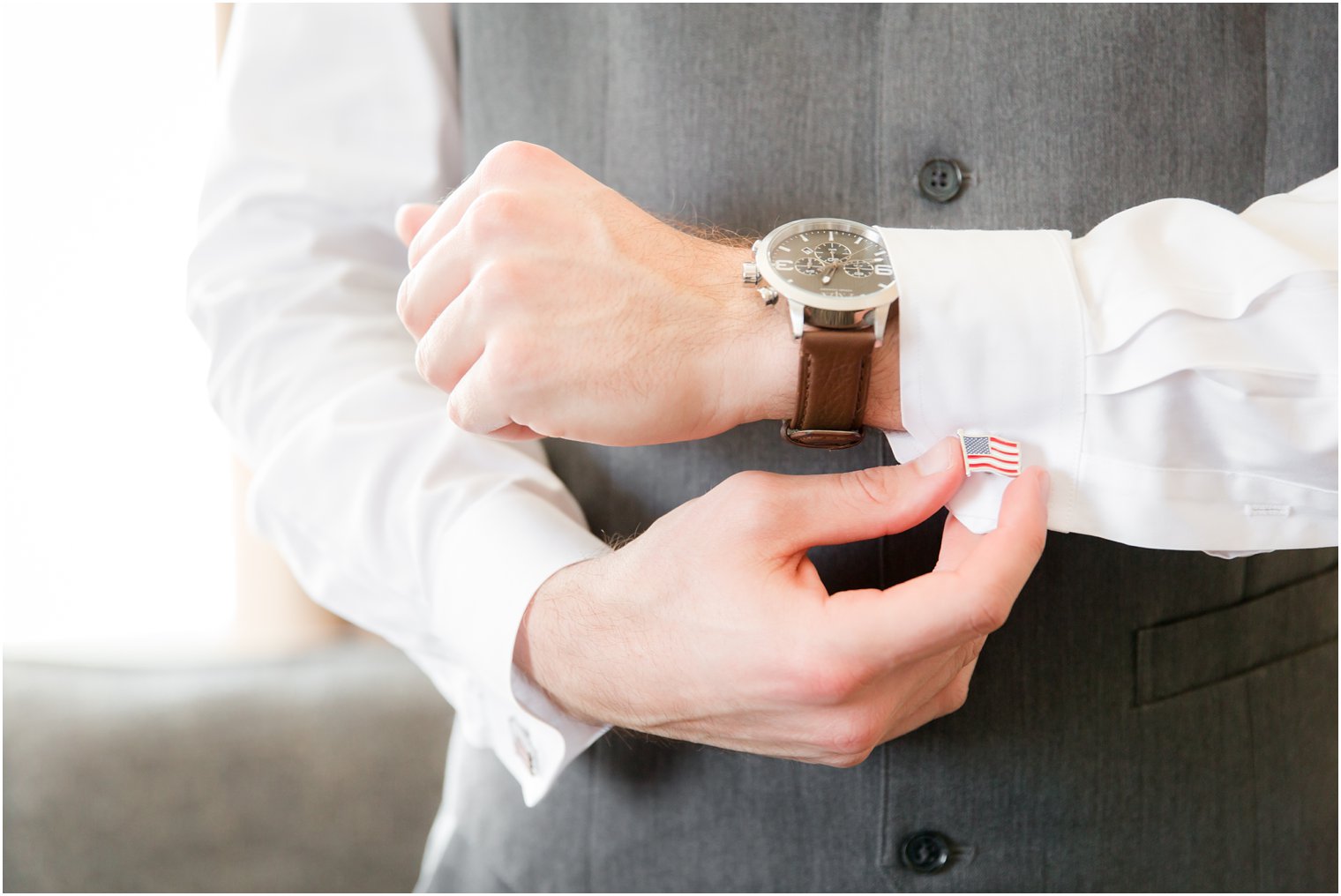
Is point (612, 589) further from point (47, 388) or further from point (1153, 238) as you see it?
point (47, 388)

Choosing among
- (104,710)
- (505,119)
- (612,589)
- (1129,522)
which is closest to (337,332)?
(505,119)

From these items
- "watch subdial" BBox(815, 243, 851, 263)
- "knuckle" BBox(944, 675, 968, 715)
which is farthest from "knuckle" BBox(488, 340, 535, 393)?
"knuckle" BBox(944, 675, 968, 715)

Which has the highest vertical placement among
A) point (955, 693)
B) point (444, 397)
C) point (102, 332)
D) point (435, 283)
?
point (435, 283)

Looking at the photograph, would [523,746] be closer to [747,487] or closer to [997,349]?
[747,487]

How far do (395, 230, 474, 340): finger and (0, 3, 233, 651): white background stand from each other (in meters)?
2.12

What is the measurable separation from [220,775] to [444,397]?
1.70 m

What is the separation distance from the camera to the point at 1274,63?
0.80m

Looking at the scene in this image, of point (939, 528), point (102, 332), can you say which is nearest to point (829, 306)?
point (939, 528)

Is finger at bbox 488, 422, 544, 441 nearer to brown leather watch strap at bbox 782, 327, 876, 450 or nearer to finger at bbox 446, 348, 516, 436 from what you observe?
finger at bbox 446, 348, 516, 436

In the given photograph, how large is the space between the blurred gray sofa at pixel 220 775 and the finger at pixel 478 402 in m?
1.79

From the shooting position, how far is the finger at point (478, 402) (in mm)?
674

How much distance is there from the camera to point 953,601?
578mm

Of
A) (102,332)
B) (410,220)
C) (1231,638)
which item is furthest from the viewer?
(102,332)

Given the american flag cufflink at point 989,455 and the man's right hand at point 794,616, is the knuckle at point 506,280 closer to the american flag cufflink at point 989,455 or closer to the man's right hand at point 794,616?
the man's right hand at point 794,616
